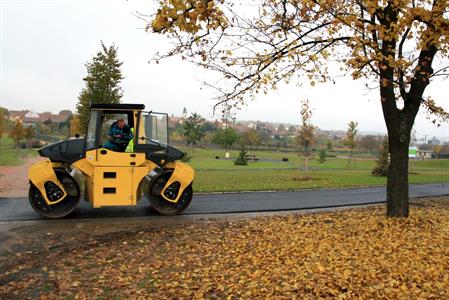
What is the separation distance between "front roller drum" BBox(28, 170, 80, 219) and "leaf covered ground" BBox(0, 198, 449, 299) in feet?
2.37

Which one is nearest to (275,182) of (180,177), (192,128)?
(180,177)

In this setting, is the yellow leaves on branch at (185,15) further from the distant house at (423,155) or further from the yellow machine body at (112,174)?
the distant house at (423,155)

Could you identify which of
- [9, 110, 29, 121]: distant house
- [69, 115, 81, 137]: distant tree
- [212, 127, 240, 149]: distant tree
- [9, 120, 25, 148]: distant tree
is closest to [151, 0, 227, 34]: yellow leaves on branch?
[69, 115, 81, 137]: distant tree

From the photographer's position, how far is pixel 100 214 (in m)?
10.0

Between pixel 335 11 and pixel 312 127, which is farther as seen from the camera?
pixel 312 127

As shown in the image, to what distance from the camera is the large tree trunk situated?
8898 mm

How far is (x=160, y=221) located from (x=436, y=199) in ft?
32.3

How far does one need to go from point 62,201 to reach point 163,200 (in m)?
2.33

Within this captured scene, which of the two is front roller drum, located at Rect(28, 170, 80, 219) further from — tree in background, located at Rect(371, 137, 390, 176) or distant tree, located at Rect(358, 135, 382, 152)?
distant tree, located at Rect(358, 135, 382, 152)

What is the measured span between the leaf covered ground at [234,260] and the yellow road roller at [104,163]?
79 centimetres

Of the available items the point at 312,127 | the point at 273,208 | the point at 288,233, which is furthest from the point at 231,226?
the point at 312,127

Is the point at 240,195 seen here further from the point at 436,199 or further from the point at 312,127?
the point at 312,127

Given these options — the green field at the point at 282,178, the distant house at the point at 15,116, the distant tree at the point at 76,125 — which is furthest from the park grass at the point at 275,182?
the distant house at the point at 15,116

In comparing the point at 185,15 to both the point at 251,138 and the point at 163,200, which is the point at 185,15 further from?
the point at 251,138
